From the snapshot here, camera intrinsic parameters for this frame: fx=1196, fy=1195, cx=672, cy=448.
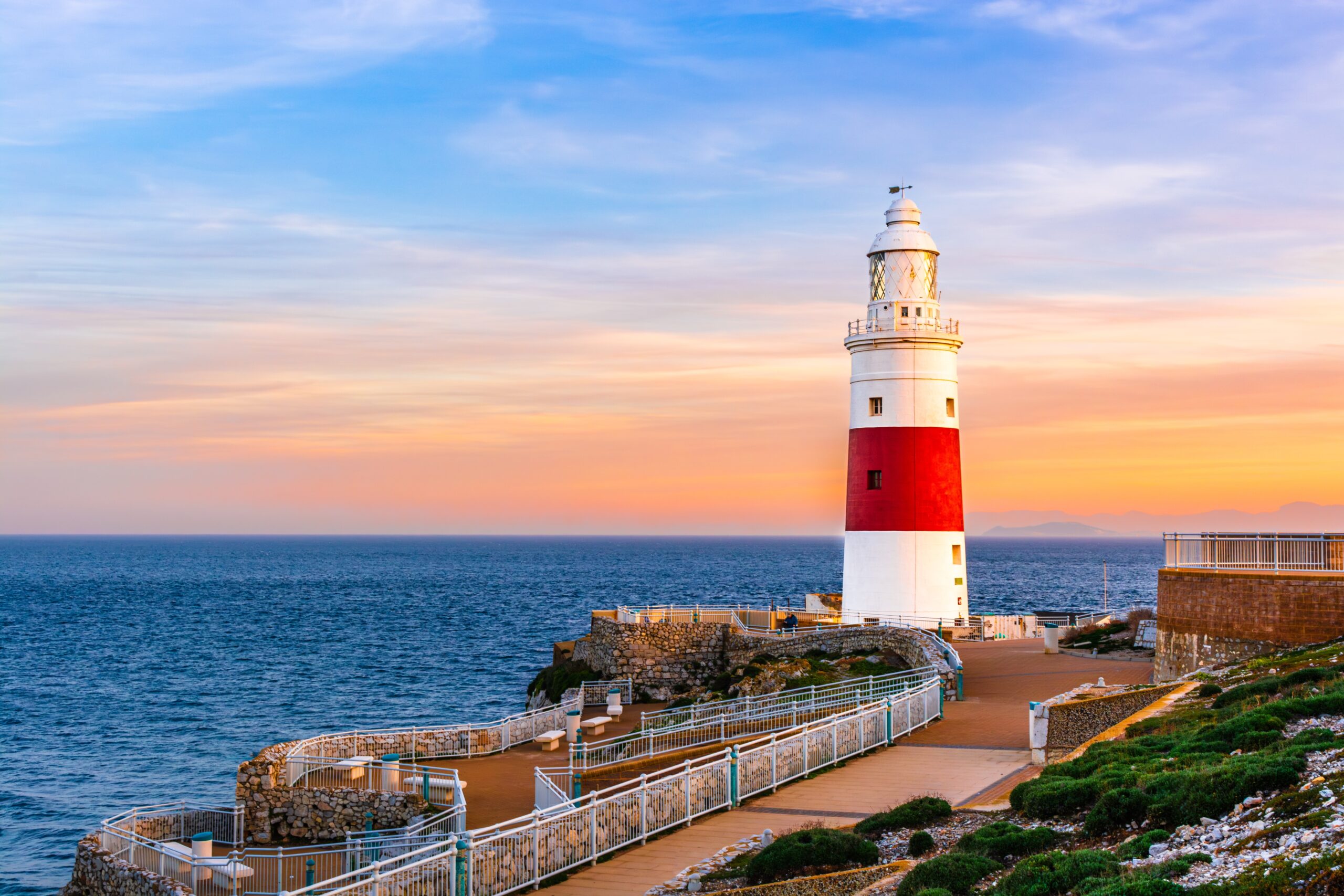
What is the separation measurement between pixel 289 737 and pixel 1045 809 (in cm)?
3286

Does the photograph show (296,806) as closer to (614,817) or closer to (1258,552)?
(614,817)

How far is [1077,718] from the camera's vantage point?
21000 millimetres

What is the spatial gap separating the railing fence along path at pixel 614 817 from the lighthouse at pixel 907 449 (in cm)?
1481

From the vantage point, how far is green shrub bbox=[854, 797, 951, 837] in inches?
622

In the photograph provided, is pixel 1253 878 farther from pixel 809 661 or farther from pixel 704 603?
pixel 704 603

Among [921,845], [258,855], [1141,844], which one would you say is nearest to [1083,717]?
[921,845]

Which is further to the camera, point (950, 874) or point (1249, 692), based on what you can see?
point (1249, 692)

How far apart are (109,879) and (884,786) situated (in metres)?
14.1

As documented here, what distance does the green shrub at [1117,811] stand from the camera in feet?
41.9

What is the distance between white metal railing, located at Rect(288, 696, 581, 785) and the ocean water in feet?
20.5

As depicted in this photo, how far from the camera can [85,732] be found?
42.2m

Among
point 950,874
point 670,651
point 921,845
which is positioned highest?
point 950,874

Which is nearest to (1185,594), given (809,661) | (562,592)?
(809,661)

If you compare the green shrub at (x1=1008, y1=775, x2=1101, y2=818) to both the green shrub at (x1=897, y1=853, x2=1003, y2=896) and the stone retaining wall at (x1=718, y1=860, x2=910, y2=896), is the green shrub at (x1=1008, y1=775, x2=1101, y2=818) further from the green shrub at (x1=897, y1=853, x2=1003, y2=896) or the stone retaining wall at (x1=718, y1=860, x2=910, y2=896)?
the green shrub at (x1=897, y1=853, x2=1003, y2=896)
